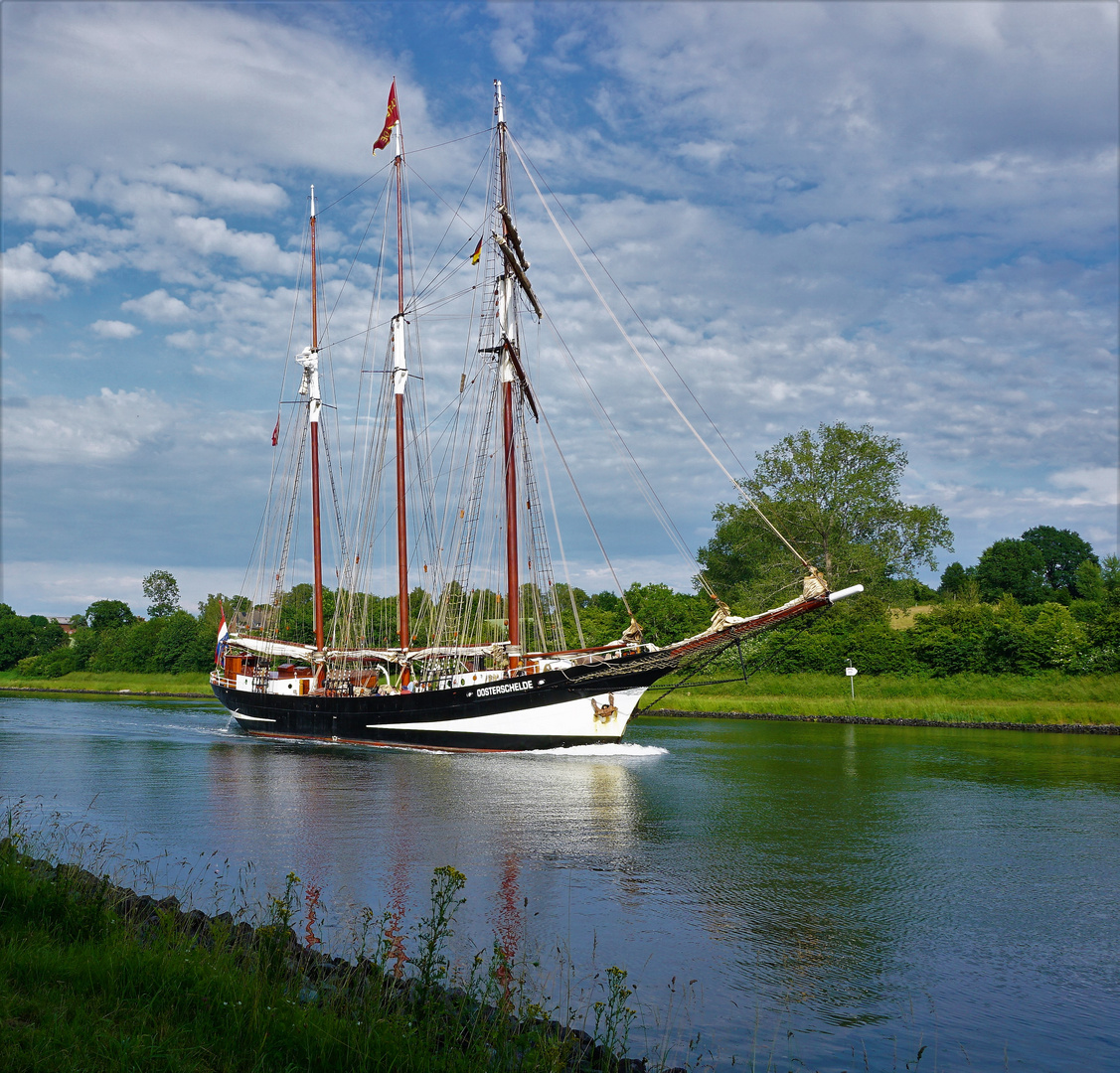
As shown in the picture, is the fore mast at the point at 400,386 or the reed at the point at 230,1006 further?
the fore mast at the point at 400,386

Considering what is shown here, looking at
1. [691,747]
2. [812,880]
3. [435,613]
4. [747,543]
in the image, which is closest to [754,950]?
[812,880]

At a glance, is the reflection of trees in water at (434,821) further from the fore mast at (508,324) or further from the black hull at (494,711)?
the fore mast at (508,324)

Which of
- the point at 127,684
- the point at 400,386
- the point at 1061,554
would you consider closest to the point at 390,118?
the point at 400,386

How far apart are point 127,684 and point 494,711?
85636mm

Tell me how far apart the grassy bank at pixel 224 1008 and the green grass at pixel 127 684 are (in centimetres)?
10067

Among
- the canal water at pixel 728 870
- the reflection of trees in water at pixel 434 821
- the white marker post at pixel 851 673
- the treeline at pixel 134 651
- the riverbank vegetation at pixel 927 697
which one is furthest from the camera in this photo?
the treeline at pixel 134 651

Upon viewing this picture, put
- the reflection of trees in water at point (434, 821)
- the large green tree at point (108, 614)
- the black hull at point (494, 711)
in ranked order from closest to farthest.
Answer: the reflection of trees in water at point (434, 821) < the black hull at point (494, 711) < the large green tree at point (108, 614)

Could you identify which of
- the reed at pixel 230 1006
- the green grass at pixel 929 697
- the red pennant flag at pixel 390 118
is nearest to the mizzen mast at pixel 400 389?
the red pennant flag at pixel 390 118

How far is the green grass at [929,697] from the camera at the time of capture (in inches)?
2090

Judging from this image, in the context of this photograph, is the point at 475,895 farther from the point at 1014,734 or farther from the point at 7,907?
the point at 1014,734

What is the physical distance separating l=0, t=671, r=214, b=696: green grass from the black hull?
65.0 meters

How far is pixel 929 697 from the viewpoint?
60406 millimetres

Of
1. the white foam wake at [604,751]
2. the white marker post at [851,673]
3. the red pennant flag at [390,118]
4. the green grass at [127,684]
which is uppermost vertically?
the red pennant flag at [390,118]

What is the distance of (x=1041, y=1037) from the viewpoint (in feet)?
34.2
